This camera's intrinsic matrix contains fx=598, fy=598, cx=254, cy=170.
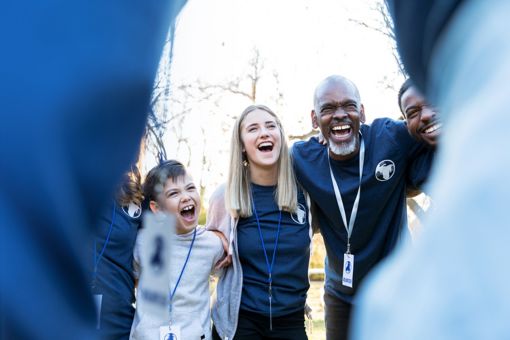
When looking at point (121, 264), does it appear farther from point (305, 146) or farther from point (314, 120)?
point (314, 120)

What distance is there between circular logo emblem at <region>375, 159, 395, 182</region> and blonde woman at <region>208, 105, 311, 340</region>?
42 cm

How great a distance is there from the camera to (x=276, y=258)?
3.00m

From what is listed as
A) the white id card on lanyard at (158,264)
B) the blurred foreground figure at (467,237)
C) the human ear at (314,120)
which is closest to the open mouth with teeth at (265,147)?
the human ear at (314,120)

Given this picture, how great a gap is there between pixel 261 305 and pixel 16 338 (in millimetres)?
2434

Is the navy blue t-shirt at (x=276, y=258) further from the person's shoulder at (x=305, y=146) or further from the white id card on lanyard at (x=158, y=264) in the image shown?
the white id card on lanyard at (x=158, y=264)

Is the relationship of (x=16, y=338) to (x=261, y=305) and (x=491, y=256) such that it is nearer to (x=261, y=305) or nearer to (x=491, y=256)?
(x=491, y=256)

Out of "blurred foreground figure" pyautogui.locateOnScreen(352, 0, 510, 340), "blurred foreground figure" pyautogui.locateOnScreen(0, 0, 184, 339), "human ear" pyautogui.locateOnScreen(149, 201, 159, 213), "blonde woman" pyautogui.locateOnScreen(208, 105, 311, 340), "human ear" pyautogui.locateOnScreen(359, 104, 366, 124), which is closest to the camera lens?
"blurred foreground figure" pyautogui.locateOnScreen(352, 0, 510, 340)

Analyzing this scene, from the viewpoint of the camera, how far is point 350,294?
3.23 meters

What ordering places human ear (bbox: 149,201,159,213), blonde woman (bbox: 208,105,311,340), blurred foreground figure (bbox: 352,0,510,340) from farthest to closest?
blonde woman (bbox: 208,105,311,340)
human ear (bbox: 149,201,159,213)
blurred foreground figure (bbox: 352,0,510,340)

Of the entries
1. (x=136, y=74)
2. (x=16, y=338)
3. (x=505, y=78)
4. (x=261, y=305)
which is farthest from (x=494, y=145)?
(x=261, y=305)

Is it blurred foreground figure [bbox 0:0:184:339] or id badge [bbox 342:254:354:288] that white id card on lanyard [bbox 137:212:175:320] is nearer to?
blurred foreground figure [bbox 0:0:184:339]

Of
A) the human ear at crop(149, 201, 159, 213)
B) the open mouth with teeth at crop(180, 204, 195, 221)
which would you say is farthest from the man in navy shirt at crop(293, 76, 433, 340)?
the human ear at crop(149, 201, 159, 213)

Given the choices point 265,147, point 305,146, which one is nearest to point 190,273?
point 265,147

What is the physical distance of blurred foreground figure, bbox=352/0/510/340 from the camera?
0.94 feet
